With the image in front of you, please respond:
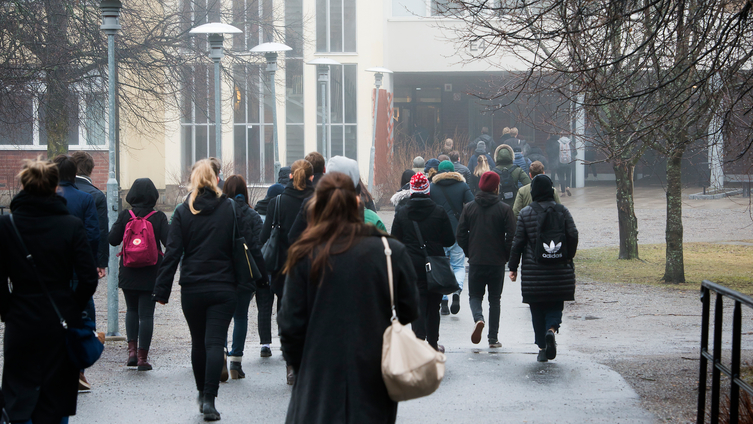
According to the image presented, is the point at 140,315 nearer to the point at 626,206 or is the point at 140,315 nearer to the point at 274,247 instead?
the point at 274,247

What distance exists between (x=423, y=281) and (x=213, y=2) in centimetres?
1473

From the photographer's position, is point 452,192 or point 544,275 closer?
point 544,275

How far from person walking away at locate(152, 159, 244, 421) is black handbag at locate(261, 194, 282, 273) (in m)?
0.70

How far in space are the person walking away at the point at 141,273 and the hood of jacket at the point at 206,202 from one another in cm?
129

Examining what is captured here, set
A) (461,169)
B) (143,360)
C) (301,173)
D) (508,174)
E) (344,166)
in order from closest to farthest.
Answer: (344,166), (301,173), (143,360), (461,169), (508,174)

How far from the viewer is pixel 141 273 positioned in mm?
6551

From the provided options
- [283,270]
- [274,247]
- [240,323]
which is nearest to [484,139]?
[240,323]

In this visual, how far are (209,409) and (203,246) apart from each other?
44.2 inches

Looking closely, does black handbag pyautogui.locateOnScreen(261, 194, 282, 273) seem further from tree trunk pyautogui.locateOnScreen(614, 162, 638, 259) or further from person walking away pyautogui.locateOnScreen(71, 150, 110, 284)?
tree trunk pyautogui.locateOnScreen(614, 162, 638, 259)

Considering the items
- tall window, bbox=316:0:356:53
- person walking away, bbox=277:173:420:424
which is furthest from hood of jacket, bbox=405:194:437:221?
tall window, bbox=316:0:356:53

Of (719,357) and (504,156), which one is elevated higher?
(504,156)

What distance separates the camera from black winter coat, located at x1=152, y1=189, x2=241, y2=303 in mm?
5219

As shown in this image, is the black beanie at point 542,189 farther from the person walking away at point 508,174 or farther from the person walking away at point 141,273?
the person walking away at point 508,174

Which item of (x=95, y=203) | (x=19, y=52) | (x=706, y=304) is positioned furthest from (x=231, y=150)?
(x=706, y=304)
